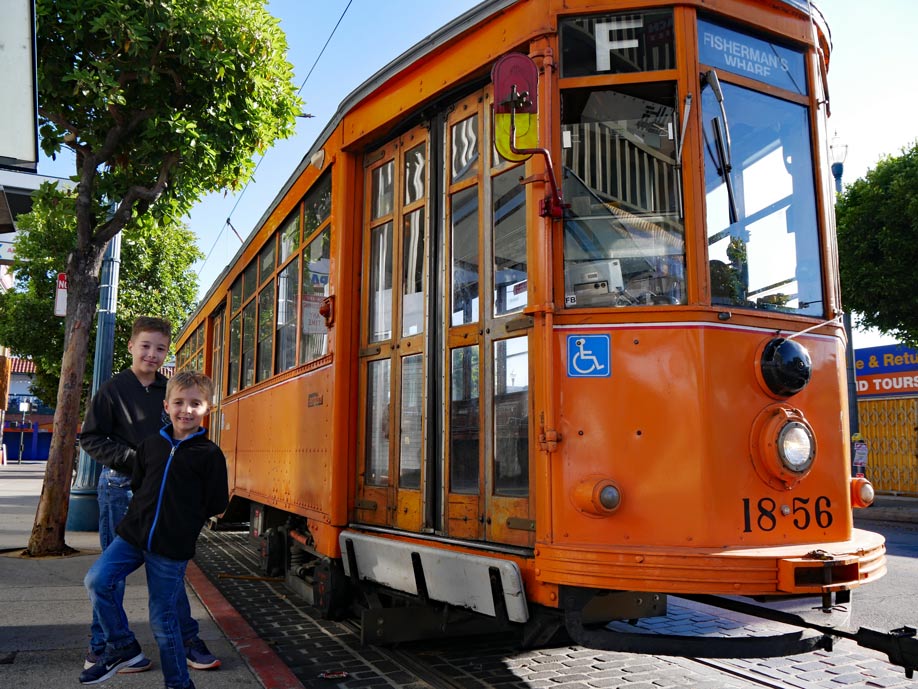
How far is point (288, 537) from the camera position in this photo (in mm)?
6277

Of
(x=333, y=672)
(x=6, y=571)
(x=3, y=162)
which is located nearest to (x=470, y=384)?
(x=333, y=672)

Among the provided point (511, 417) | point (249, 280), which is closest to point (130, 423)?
point (511, 417)

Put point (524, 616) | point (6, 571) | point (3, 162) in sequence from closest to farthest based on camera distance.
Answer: point (3, 162)
point (524, 616)
point (6, 571)

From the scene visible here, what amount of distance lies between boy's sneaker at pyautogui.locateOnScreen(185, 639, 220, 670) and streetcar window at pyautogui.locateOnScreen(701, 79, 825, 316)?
9.73 ft

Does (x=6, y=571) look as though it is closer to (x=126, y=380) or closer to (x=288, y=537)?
(x=288, y=537)

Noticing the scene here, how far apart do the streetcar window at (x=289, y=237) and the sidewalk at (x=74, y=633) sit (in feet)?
8.61

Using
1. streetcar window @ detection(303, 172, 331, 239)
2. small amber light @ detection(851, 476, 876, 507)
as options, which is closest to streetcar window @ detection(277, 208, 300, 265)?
streetcar window @ detection(303, 172, 331, 239)

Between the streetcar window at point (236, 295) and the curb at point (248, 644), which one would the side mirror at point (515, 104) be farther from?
the streetcar window at point (236, 295)

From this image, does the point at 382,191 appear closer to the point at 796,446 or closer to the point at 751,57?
the point at 751,57

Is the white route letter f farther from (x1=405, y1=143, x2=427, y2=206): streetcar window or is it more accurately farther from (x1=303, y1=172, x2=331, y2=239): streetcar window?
(x1=303, y1=172, x2=331, y2=239): streetcar window

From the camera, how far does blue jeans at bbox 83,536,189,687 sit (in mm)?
3352

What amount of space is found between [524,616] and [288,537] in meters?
3.37

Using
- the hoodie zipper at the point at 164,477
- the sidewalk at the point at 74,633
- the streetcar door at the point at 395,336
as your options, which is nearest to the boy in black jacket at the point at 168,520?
the hoodie zipper at the point at 164,477

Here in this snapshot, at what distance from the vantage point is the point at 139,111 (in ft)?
28.0
